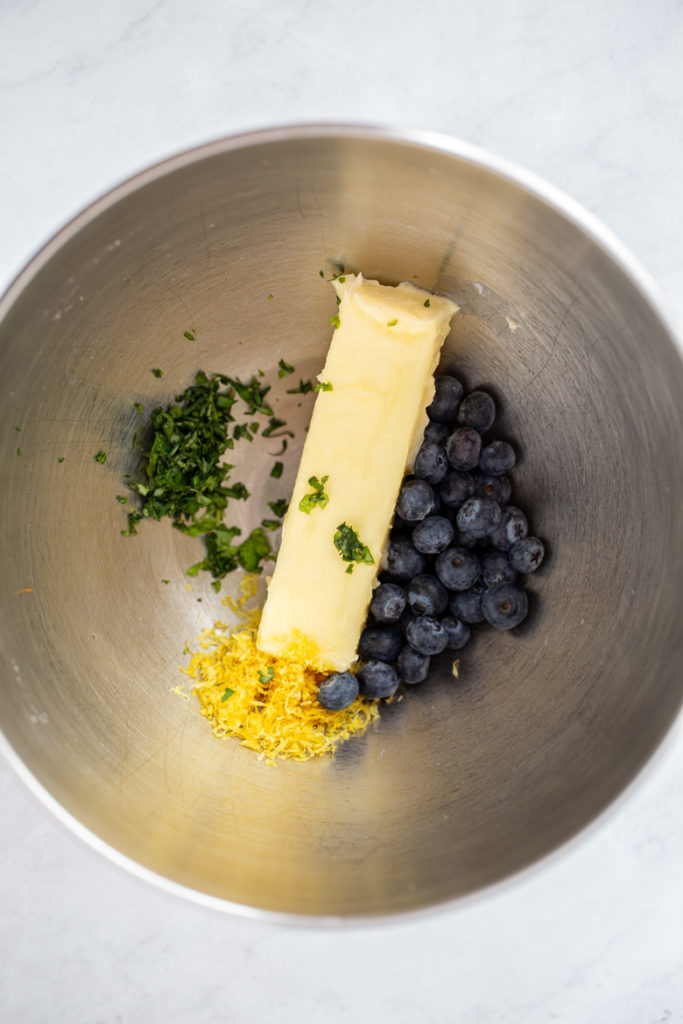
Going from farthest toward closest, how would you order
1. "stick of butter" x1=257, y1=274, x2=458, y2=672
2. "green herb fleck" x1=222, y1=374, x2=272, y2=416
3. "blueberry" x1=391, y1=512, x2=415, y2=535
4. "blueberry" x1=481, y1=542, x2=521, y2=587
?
"green herb fleck" x1=222, y1=374, x2=272, y2=416 < "blueberry" x1=391, y1=512, x2=415, y2=535 < "blueberry" x1=481, y1=542, x2=521, y2=587 < "stick of butter" x1=257, y1=274, x2=458, y2=672

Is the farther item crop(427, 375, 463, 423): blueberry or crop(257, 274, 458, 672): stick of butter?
crop(427, 375, 463, 423): blueberry

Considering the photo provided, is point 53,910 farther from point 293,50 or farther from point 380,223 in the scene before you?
point 293,50

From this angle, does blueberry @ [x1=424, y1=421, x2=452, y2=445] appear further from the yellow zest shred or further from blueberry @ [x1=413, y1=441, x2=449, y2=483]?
the yellow zest shred

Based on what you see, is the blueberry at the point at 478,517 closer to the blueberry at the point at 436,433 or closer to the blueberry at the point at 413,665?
the blueberry at the point at 436,433

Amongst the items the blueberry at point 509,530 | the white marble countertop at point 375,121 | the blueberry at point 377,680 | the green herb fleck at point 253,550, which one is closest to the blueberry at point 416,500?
the blueberry at point 509,530

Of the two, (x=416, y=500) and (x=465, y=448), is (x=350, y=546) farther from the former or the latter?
(x=465, y=448)

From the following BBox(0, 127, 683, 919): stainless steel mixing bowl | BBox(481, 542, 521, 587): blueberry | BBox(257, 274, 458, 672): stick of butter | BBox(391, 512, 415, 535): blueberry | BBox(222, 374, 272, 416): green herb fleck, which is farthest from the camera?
BBox(222, 374, 272, 416): green herb fleck

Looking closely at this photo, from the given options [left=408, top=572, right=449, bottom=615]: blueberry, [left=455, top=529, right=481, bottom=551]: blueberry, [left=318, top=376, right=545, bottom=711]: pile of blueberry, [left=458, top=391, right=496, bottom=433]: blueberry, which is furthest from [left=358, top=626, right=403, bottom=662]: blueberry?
[left=458, top=391, right=496, bottom=433]: blueberry

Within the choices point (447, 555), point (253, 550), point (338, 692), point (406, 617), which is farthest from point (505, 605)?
point (253, 550)
